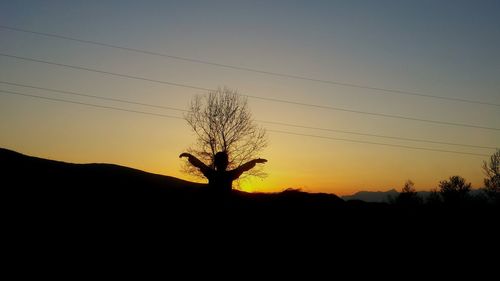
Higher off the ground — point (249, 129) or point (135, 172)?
point (249, 129)

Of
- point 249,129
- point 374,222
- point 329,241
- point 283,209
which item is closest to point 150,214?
point 283,209

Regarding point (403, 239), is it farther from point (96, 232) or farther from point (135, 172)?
point (135, 172)

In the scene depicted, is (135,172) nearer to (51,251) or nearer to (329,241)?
(51,251)

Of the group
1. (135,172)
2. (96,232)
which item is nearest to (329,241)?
(96,232)

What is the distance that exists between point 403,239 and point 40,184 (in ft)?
25.2

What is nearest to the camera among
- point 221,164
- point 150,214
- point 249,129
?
point 150,214

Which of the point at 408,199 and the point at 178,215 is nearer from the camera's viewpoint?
the point at 178,215

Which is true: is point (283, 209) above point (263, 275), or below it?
above

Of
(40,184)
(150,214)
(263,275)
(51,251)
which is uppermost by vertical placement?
(40,184)

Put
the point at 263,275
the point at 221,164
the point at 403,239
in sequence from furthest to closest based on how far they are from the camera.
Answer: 1. the point at 221,164
2. the point at 403,239
3. the point at 263,275

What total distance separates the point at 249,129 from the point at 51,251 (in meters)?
29.6

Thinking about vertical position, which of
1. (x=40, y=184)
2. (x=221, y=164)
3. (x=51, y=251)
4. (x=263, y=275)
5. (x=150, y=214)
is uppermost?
(x=221, y=164)

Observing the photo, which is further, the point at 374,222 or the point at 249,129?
the point at 249,129

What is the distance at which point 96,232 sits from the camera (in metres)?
6.41
